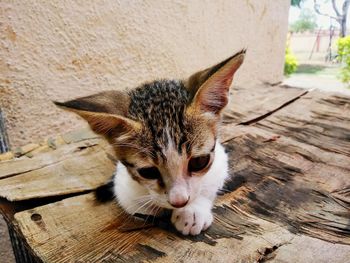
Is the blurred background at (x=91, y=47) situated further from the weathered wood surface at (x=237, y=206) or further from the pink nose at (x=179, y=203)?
the pink nose at (x=179, y=203)

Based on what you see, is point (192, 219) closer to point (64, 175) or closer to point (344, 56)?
point (64, 175)

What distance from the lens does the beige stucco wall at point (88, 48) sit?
1.53m

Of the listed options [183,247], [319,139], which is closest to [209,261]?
[183,247]

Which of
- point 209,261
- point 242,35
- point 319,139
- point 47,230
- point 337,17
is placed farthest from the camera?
point 337,17

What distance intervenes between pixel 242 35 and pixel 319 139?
169cm

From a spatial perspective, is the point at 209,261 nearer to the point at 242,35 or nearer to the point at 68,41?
the point at 68,41

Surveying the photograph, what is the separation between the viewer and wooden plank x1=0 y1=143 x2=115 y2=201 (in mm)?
1021

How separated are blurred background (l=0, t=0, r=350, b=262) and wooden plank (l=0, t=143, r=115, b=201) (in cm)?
40

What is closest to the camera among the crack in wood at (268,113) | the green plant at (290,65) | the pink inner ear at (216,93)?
the pink inner ear at (216,93)

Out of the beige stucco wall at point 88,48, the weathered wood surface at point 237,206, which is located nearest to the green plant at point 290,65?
the beige stucco wall at point 88,48

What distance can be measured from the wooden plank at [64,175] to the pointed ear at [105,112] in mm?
277

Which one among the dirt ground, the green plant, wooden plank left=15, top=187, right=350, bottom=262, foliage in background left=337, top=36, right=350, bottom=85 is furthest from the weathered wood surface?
the green plant

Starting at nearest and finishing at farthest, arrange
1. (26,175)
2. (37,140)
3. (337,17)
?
(26,175) → (37,140) → (337,17)

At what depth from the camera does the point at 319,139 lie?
1.33 m
